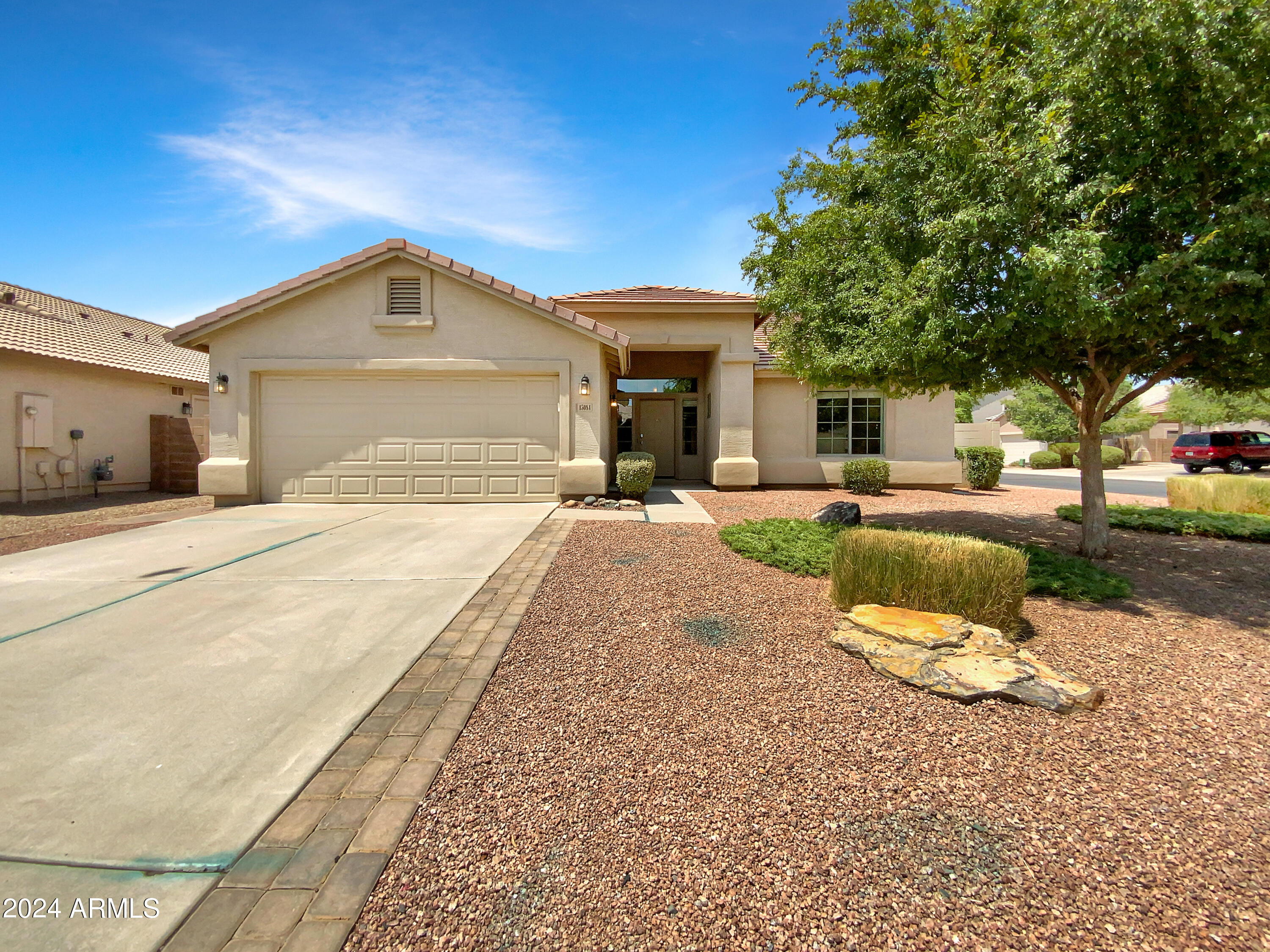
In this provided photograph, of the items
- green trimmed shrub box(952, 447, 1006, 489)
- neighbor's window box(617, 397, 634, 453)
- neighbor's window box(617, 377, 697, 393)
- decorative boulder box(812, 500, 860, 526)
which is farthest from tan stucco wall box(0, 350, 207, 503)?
green trimmed shrub box(952, 447, 1006, 489)

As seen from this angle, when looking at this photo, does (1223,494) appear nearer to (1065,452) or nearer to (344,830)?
(344,830)

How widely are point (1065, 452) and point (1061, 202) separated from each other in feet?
92.8

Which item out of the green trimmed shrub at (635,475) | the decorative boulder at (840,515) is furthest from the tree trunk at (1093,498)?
the green trimmed shrub at (635,475)

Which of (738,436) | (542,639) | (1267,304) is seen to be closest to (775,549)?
(542,639)

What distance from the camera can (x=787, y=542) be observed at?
6.97 metres

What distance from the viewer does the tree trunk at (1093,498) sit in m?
6.71

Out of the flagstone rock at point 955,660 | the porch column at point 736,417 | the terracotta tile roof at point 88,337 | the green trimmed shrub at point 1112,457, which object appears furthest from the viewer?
the green trimmed shrub at point 1112,457

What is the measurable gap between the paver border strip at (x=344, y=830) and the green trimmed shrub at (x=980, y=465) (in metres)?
14.8

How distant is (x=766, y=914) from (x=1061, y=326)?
17.6 ft

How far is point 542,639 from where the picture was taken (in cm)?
404

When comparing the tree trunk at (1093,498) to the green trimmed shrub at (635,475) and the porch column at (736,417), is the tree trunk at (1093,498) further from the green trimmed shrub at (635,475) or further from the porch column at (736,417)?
the porch column at (736,417)

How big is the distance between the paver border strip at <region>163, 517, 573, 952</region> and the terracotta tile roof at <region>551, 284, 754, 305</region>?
10393mm

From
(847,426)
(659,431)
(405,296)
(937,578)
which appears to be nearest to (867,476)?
(847,426)

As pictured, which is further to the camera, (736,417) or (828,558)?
(736,417)
